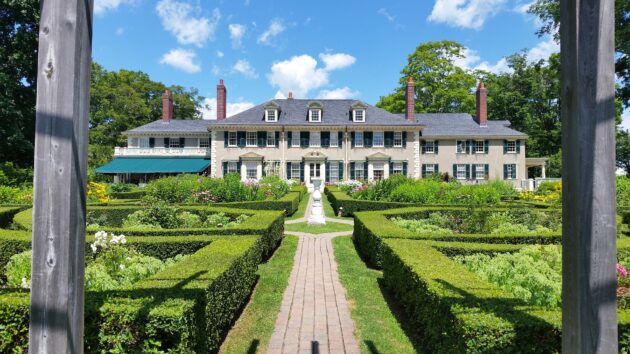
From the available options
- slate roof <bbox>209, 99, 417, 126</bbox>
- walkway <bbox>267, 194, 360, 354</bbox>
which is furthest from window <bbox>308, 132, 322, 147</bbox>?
walkway <bbox>267, 194, 360, 354</bbox>

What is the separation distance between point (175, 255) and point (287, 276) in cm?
200

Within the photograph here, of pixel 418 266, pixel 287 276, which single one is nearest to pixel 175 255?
pixel 287 276

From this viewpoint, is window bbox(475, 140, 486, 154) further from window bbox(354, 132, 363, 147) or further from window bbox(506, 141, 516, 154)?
window bbox(354, 132, 363, 147)

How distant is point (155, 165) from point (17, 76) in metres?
12.0

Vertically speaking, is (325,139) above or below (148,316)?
above

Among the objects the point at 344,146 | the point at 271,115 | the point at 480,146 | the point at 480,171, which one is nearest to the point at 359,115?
the point at 344,146

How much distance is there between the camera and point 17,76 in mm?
22781

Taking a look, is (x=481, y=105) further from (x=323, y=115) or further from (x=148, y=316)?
(x=148, y=316)

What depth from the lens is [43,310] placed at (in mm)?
1757

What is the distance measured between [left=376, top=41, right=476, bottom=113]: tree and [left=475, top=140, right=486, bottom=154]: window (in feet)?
29.7

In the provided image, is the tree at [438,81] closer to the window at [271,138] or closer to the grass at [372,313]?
the window at [271,138]

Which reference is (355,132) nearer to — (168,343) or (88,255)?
(88,255)

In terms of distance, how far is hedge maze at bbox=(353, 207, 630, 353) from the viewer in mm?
2539

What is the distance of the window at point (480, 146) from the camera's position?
32.2 metres
